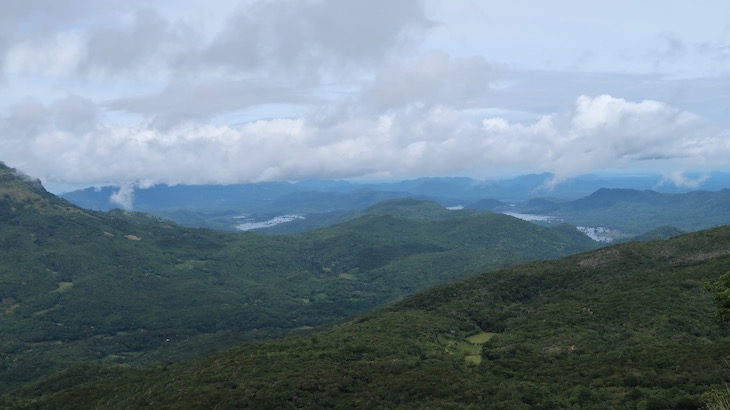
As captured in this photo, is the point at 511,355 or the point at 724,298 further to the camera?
the point at 511,355

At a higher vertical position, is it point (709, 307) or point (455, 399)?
point (709, 307)

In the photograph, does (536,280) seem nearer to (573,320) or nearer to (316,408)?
(573,320)

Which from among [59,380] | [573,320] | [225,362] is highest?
[573,320]

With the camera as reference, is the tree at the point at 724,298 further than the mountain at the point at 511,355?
No

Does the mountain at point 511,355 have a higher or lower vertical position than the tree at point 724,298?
lower

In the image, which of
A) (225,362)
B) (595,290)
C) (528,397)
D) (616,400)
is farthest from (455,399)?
(595,290)

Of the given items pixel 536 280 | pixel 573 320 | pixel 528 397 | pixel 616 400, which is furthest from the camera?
pixel 536 280

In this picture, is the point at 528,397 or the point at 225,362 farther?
the point at 225,362

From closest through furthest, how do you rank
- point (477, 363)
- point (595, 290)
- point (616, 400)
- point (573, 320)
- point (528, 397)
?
1. point (616, 400)
2. point (528, 397)
3. point (477, 363)
4. point (573, 320)
5. point (595, 290)
